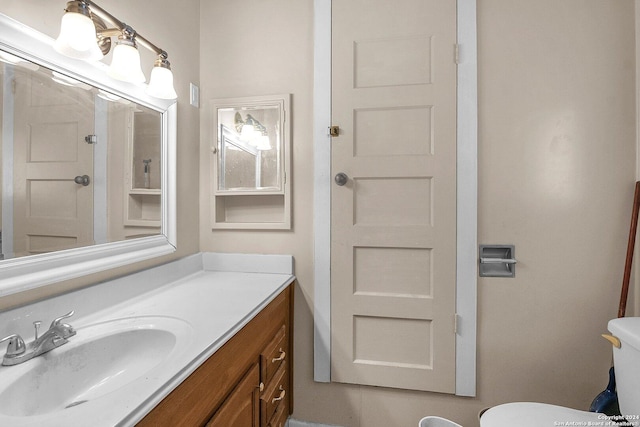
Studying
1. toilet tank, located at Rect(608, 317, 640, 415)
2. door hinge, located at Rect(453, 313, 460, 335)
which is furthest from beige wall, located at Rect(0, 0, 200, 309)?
toilet tank, located at Rect(608, 317, 640, 415)

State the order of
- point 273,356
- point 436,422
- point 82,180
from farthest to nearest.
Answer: point 436,422 → point 273,356 → point 82,180

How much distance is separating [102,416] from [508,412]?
128cm

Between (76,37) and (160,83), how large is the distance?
12.7 inches

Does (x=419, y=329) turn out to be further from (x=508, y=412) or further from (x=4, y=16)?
(x=4, y=16)

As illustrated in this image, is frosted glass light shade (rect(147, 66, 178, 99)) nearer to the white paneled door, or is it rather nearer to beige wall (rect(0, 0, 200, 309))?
beige wall (rect(0, 0, 200, 309))

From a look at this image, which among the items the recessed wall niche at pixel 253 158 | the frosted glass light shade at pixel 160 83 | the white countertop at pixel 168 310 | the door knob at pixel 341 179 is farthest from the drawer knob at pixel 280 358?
the frosted glass light shade at pixel 160 83

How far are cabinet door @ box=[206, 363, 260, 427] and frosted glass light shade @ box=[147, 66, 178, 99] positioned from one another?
107 cm

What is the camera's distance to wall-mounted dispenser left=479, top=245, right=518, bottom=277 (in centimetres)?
139

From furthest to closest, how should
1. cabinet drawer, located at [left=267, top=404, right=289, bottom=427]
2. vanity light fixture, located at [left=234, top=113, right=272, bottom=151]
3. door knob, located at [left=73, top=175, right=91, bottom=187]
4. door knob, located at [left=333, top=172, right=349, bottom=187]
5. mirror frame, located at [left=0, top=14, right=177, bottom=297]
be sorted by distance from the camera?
vanity light fixture, located at [left=234, top=113, right=272, bottom=151], door knob, located at [left=333, top=172, right=349, bottom=187], cabinet drawer, located at [left=267, top=404, right=289, bottom=427], door knob, located at [left=73, top=175, right=91, bottom=187], mirror frame, located at [left=0, top=14, right=177, bottom=297]

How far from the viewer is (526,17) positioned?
136cm

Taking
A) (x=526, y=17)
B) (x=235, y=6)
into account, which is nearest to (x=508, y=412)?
(x=526, y=17)

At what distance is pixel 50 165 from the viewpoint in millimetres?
866

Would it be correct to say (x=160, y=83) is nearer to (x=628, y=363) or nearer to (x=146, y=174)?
(x=146, y=174)

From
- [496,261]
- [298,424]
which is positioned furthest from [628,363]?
[298,424]
